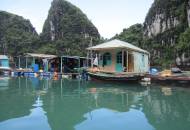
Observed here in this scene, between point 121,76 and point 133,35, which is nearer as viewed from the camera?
point 121,76

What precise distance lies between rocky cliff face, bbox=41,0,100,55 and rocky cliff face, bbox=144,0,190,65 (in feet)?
48.1

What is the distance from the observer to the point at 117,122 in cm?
726

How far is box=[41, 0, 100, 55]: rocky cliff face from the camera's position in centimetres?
6233

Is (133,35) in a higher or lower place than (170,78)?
higher

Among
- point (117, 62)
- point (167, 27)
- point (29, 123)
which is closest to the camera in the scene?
point (29, 123)

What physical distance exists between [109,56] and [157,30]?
31413 millimetres

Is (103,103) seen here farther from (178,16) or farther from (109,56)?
(178,16)

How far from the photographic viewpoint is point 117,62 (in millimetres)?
20797

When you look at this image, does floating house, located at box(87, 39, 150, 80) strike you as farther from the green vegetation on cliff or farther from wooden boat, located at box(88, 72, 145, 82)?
the green vegetation on cliff

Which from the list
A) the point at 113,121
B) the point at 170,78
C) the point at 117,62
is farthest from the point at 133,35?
the point at 113,121

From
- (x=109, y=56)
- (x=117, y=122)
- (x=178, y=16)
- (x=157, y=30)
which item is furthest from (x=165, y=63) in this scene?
(x=117, y=122)

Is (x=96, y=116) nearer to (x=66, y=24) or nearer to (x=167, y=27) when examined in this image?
(x=167, y=27)

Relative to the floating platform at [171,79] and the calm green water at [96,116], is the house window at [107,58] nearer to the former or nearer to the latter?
the floating platform at [171,79]

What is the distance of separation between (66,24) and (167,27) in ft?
83.8
